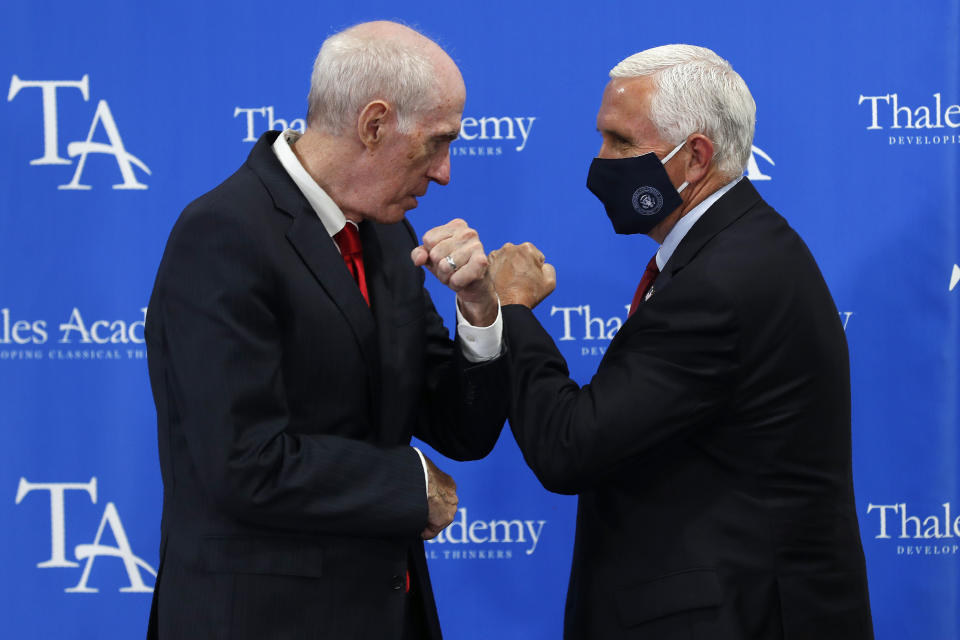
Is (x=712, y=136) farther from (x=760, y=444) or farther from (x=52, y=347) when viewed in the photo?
(x=52, y=347)

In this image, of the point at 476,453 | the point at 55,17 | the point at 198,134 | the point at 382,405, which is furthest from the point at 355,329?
the point at 55,17

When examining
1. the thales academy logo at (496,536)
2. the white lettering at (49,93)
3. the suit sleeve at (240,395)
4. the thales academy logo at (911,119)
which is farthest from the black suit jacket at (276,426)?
the thales academy logo at (911,119)

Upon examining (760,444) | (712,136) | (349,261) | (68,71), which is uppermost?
(68,71)

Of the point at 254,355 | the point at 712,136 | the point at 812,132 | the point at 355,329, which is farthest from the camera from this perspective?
the point at 812,132

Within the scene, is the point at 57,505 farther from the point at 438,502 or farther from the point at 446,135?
the point at 446,135

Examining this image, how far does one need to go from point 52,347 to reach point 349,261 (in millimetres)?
1391

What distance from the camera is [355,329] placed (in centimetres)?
159

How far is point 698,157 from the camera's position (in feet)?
6.03

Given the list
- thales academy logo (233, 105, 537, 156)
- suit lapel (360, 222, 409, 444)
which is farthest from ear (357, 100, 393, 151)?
thales academy logo (233, 105, 537, 156)

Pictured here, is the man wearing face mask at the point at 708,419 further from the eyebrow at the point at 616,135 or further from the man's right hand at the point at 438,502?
the man's right hand at the point at 438,502

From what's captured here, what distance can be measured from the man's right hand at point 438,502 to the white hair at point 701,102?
773mm

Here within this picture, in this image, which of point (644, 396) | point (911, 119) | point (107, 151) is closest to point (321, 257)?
point (644, 396)

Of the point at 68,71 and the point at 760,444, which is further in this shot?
the point at 68,71

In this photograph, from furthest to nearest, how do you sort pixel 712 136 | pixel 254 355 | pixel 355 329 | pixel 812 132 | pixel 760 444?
pixel 812 132 → pixel 712 136 → pixel 760 444 → pixel 355 329 → pixel 254 355
